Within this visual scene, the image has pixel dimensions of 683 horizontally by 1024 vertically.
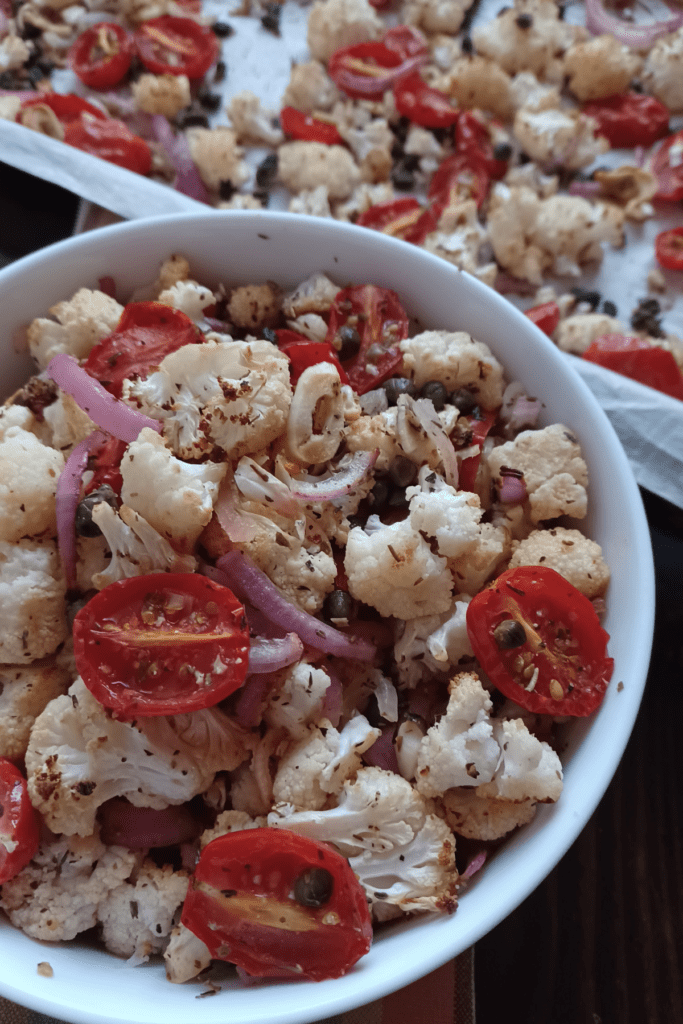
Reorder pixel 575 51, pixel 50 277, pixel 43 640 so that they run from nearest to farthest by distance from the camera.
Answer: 1. pixel 43 640
2. pixel 50 277
3. pixel 575 51

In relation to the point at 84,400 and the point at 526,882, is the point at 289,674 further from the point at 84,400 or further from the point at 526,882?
the point at 84,400

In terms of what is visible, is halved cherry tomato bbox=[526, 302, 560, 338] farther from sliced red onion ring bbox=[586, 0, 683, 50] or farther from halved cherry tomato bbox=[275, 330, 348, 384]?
sliced red onion ring bbox=[586, 0, 683, 50]

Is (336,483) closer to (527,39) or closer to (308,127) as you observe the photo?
(308,127)

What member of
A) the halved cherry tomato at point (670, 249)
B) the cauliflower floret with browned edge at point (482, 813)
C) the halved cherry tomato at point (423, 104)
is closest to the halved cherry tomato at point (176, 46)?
the halved cherry tomato at point (423, 104)

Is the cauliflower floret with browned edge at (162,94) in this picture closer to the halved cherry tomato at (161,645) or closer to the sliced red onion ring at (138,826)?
the halved cherry tomato at (161,645)

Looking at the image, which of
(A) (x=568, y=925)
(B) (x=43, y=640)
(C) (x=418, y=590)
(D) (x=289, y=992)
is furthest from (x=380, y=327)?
(A) (x=568, y=925)

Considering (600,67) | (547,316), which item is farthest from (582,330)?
(600,67)
